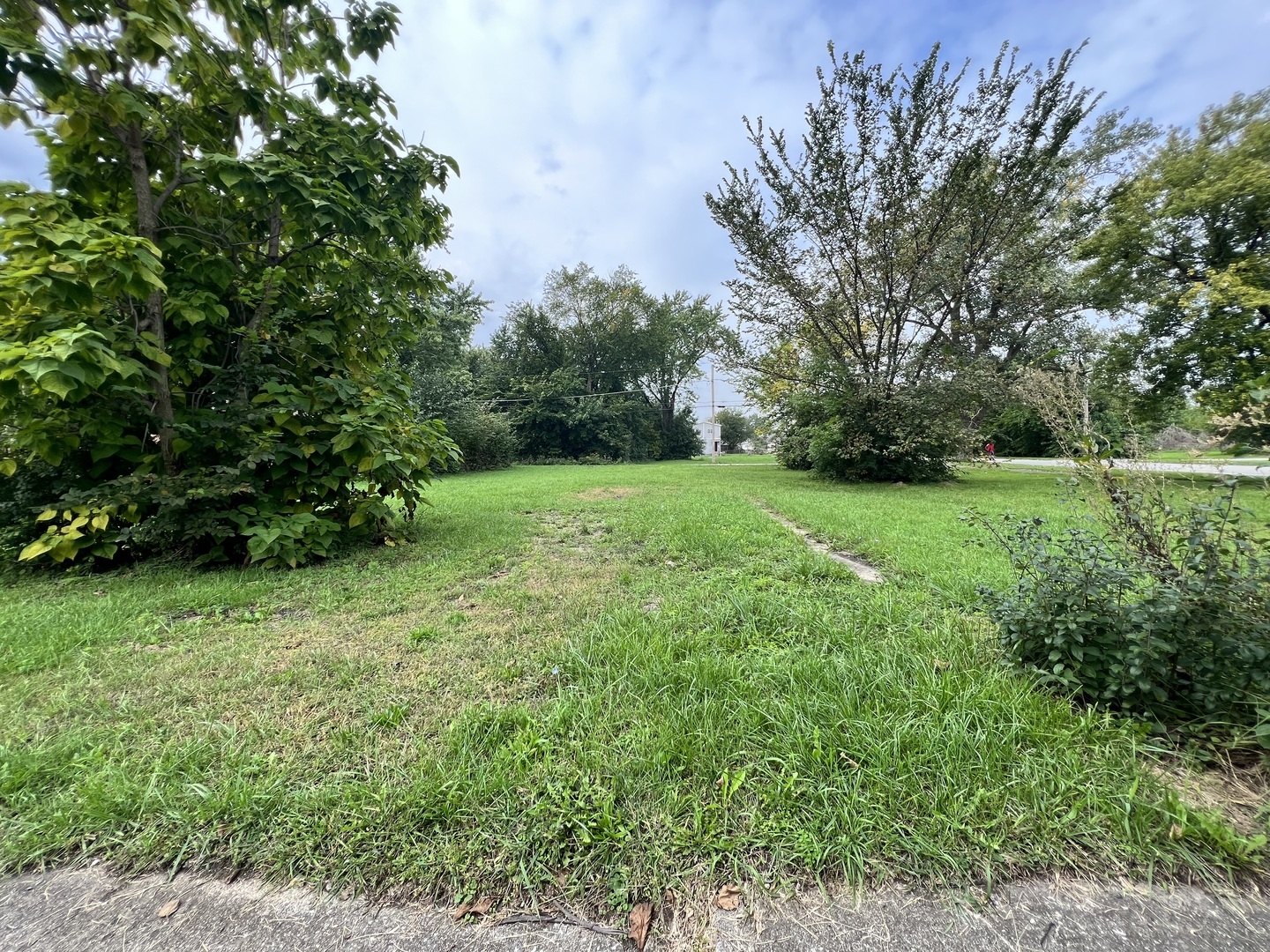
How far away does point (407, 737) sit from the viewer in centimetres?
169

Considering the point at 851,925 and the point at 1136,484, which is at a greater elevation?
the point at 1136,484

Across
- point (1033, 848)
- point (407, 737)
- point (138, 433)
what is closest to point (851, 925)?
point (1033, 848)

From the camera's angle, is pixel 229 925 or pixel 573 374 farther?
pixel 573 374

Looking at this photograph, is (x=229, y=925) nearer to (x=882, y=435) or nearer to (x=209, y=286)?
(x=209, y=286)

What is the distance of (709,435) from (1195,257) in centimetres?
2464

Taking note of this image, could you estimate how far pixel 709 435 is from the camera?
34125 mm

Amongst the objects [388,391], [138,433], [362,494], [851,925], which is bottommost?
[851,925]

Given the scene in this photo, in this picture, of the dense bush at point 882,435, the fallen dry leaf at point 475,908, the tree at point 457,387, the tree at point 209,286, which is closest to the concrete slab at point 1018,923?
the fallen dry leaf at point 475,908

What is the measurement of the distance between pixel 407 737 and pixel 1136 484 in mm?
3027

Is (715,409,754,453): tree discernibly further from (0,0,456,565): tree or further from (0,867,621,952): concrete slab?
(0,867,621,952): concrete slab

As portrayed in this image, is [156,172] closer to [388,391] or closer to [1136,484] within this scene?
[388,391]

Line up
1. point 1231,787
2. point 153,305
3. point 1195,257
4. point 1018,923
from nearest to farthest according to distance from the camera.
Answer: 1. point 1018,923
2. point 1231,787
3. point 153,305
4. point 1195,257

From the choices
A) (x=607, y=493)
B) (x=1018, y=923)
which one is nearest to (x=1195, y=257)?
(x=607, y=493)

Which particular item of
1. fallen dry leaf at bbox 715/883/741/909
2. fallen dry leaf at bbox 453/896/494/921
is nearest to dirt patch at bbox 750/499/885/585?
fallen dry leaf at bbox 715/883/741/909
